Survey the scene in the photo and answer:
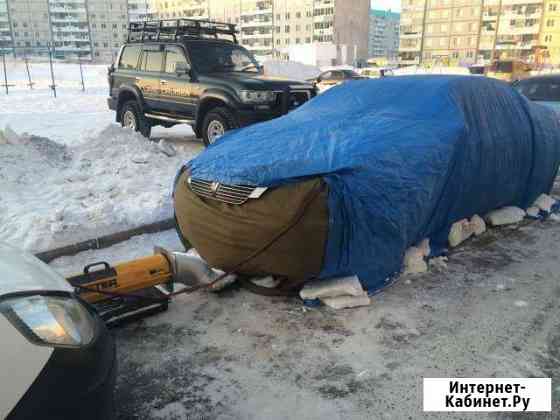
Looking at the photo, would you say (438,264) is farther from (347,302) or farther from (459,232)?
(347,302)

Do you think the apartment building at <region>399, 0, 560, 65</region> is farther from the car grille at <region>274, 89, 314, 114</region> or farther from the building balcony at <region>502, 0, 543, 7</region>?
the car grille at <region>274, 89, 314, 114</region>

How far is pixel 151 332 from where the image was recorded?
331 cm

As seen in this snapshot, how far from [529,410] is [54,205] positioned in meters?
4.97

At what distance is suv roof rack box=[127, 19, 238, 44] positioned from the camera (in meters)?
9.87

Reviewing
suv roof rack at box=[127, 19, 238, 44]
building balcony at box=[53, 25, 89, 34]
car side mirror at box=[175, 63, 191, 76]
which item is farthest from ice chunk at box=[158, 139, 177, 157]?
building balcony at box=[53, 25, 89, 34]

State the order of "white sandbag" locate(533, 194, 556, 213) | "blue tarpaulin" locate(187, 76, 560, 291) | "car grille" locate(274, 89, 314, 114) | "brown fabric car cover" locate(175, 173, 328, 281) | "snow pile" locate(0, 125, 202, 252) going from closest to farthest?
1. "brown fabric car cover" locate(175, 173, 328, 281)
2. "blue tarpaulin" locate(187, 76, 560, 291)
3. "snow pile" locate(0, 125, 202, 252)
4. "white sandbag" locate(533, 194, 556, 213)
5. "car grille" locate(274, 89, 314, 114)

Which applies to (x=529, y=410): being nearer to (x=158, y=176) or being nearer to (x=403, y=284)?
(x=403, y=284)

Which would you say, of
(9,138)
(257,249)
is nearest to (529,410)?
(257,249)

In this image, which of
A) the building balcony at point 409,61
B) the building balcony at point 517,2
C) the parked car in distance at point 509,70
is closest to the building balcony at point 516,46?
the building balcony at point 517,2

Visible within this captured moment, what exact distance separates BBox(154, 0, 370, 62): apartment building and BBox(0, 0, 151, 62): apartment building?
19.7 metres

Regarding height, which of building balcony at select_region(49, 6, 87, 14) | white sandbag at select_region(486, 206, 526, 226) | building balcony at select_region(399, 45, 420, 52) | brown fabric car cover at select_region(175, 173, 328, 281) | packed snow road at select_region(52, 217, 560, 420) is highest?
building balcony at select_region(49, 6, 87, 14)

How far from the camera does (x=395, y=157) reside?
3688 mm

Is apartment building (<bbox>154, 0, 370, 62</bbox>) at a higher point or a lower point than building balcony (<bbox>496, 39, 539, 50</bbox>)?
higher

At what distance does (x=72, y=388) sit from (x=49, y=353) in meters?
0.14
